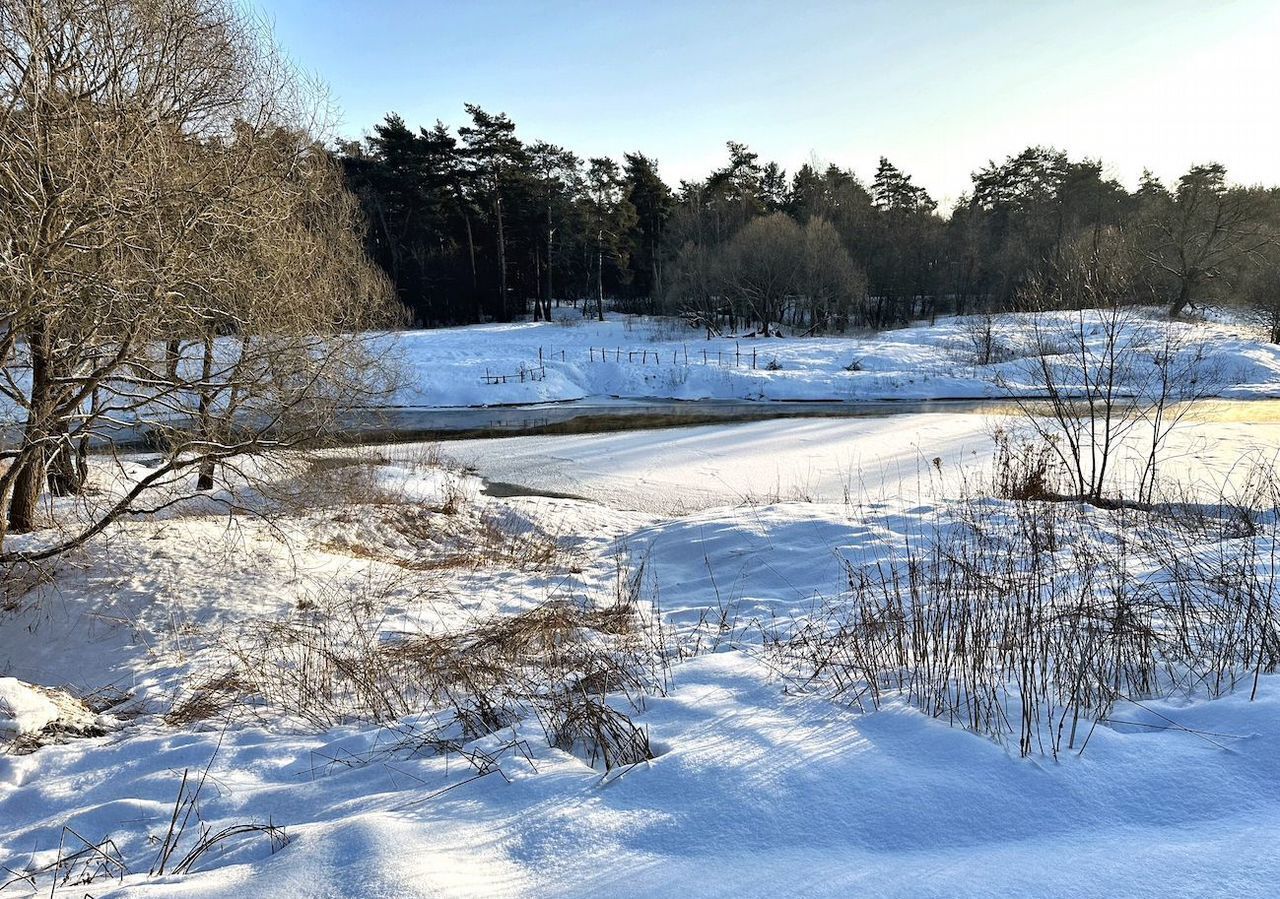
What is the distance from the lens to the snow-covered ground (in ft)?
101

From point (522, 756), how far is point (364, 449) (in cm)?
1342

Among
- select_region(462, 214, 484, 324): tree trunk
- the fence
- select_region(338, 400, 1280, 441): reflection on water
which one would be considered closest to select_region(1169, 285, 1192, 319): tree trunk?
select_region(338, 400, 1280, 441): reflection on water

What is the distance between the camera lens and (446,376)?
3316 centimetres

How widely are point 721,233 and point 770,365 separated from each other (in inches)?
899

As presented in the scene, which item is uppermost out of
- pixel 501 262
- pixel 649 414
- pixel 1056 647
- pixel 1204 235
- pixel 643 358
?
pixel 501 262

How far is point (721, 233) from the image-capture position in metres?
54.0

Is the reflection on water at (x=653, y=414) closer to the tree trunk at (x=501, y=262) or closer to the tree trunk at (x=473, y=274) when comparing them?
the tree trunk at (x=501, y=262)

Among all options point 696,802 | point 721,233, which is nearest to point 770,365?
point 721,233

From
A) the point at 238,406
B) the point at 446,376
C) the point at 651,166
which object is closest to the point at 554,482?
the point at 238,406

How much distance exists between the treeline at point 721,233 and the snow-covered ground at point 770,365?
6281mm

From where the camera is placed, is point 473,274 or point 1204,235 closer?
point 1204,235

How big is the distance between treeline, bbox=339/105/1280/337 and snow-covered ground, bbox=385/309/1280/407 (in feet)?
20.6

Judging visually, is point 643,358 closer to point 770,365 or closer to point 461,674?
point 770,365

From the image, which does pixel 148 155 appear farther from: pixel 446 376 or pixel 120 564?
pixel 446 376
